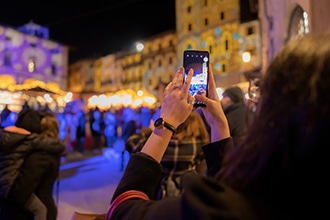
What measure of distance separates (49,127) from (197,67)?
2430mm

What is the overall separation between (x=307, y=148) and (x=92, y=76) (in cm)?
4532

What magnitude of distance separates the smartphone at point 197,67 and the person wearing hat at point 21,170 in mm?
2116

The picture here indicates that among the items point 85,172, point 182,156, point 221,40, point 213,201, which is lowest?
point 85,172

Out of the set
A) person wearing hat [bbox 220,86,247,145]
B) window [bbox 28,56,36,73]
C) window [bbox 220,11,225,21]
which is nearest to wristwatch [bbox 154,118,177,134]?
person wearing hat [bbox 220,86,247,145]

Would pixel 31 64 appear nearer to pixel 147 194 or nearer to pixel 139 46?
pixel 139 46

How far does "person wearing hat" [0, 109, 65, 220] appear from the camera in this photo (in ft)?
9.39

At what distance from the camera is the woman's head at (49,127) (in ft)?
11.1

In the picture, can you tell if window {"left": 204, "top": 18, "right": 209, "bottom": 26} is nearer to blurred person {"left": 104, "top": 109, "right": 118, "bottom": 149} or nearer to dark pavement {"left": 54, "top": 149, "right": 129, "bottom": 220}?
blurred person {"left": 104, "top": 109, "right": 118, "bottom": 149}

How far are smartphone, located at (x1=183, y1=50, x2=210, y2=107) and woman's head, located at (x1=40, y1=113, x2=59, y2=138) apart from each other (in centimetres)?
232

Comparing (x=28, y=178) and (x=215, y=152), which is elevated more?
(x=215, y=152)

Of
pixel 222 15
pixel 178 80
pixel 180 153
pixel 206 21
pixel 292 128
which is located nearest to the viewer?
pixel 292 128

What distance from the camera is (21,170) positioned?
9.57 feet

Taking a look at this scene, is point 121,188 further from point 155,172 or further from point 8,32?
point 8,32

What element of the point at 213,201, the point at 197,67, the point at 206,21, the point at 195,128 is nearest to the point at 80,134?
the point at 195,128
